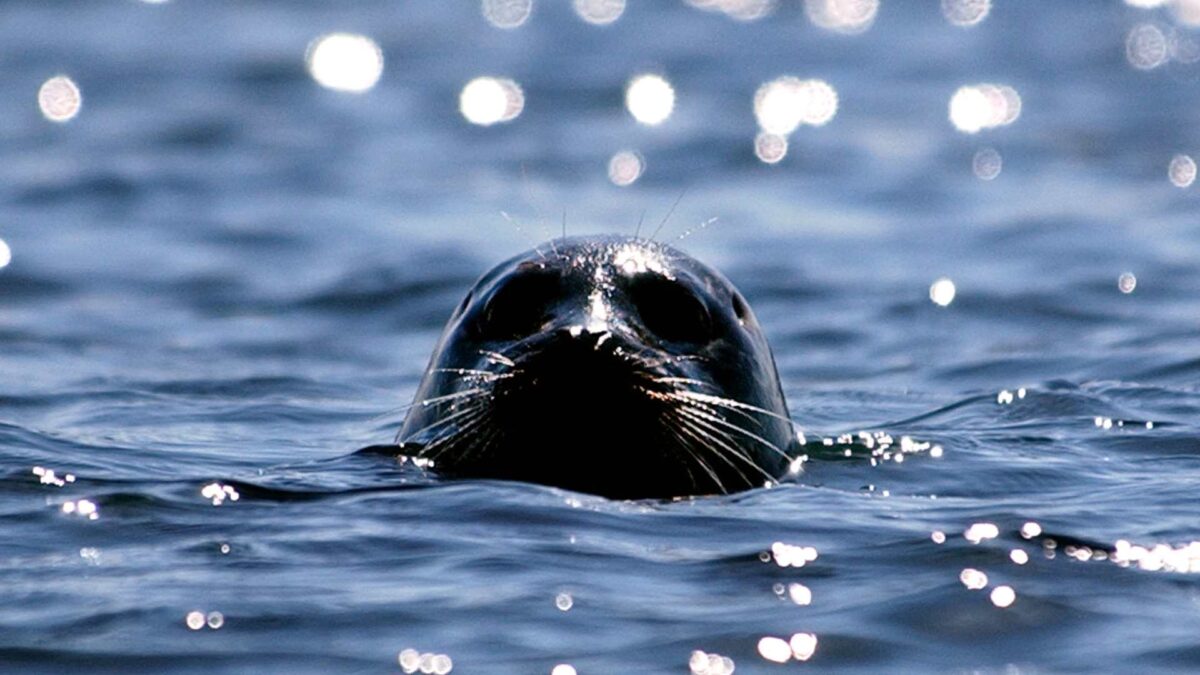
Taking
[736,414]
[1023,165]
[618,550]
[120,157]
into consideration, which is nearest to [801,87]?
[1023,165]

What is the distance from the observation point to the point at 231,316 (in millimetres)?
13586

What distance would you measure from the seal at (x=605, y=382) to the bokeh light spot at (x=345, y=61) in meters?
13.0

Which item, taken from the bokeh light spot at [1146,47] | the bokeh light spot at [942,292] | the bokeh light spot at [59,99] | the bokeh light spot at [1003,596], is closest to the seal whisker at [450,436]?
the bokeh light spot at [1003,596]

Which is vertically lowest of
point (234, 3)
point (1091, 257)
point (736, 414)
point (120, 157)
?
point (736, 414)

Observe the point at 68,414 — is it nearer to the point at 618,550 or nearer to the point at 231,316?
the point at 231,316

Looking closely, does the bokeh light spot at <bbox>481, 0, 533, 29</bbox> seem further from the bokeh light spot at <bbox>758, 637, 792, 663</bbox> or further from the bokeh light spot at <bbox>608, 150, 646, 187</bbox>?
the bokeh light spot at <bbox>758, 637, 792, 663</bbox>

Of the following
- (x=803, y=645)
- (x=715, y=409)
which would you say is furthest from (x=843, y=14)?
(x=803, y=645)

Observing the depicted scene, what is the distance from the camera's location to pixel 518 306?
7957 millimetres

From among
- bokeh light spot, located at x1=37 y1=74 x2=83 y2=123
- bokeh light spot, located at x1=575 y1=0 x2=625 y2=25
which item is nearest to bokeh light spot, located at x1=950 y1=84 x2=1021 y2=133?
bokeh light spot, located at x1=575 y1=0 x2=625 y2=25

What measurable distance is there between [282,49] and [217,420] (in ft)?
41.7

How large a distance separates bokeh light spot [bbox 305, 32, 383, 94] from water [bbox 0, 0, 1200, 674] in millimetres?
229

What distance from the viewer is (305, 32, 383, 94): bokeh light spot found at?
69.8 feet

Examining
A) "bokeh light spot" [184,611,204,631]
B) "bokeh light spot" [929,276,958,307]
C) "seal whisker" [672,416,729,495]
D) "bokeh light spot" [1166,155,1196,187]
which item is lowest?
"bokeh light spot" [184,611,204,631]

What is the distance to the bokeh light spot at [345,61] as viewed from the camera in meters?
21.3
